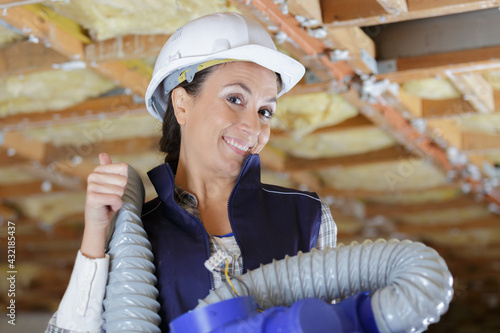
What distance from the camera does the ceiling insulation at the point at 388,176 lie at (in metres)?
4.79

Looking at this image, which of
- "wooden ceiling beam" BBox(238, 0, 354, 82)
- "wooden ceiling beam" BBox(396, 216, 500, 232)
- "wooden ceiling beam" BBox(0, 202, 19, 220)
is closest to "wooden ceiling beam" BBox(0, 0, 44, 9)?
"wooden ceiling beam" BBox(238, 0, 354, 82)

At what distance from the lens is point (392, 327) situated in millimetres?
977

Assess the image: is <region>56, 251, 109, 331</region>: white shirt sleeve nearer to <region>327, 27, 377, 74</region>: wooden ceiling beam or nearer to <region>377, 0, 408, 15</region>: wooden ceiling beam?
<region>377, 0, 408, 15</region>: wooden ceiling beam

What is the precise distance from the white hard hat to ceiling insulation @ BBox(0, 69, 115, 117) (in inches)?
75.2

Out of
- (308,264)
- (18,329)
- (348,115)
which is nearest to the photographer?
(308,264)

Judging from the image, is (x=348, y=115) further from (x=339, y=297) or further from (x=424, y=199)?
(x=339, y=297)

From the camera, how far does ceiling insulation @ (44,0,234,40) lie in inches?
102

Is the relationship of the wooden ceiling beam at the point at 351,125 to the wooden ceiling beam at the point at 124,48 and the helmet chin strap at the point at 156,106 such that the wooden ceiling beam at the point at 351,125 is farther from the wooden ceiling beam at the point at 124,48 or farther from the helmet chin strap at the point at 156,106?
the helmet chin strap at the point at 156,106

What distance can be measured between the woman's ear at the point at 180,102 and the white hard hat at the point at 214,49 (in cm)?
2

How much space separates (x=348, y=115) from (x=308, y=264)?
2951 mm

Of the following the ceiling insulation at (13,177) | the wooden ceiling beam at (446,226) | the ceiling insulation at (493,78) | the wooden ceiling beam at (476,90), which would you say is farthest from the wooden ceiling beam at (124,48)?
the wooden ceiling beam at (446,226)

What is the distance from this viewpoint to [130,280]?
1.24 m

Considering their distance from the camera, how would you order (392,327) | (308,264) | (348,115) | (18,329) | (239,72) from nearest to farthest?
(392,327) → (308,264) → (239,72) → (348,115) → (18,329)

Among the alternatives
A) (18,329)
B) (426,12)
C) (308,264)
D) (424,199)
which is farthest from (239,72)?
(18,329)
